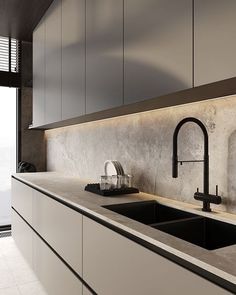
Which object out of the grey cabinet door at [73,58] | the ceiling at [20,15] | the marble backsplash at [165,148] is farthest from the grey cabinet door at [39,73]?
the grey cabinet door at [73,58]

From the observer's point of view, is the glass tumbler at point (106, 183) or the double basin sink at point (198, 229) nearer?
the double basin sink at point (198, 229)

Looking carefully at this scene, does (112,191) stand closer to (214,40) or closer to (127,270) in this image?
(127,270)

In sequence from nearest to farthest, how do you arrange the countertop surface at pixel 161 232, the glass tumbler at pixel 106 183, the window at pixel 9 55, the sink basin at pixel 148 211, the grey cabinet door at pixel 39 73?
1. the countertop surface at pixel 161 232
2. the sink basin at pixel 148 211
3. the glass tumbler at pixel 106 183
4. the grey cabinet door at pixel 39 73
5. the window at pixel 9 55

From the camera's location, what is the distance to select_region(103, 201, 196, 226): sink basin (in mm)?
1773

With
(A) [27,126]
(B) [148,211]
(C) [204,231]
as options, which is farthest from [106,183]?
(A) [27,126]

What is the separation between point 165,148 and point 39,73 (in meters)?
2.33

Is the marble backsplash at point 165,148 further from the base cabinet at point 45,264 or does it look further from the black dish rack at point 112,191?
the base cabinet at point 45,264

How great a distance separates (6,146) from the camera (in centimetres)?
439

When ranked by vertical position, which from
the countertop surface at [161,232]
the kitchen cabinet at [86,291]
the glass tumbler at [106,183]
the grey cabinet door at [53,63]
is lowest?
the kitchen cabinet at [86,291]

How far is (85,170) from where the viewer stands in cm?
322

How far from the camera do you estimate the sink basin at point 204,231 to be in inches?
55.2

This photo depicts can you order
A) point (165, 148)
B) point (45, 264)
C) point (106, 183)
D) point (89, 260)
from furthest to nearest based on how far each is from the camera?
1. point (45, 264)
2. point (106, 183)
3. point (165, 148)
4. point (89, 260)

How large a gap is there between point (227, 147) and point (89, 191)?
3.73 ft

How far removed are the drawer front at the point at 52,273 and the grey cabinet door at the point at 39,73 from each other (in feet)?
5.33
